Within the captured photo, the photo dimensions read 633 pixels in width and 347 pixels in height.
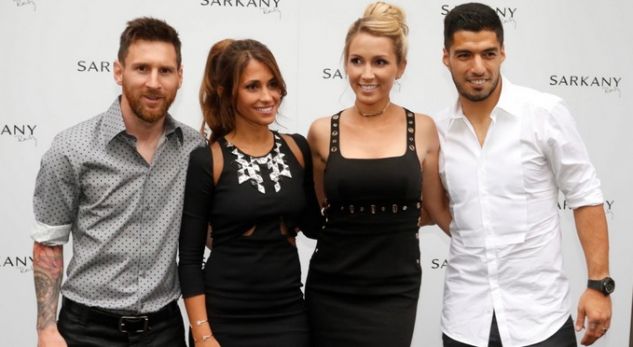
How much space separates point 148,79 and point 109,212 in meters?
0.37

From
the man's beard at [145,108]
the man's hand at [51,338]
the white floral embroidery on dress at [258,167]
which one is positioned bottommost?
the man's hand at [51,338]

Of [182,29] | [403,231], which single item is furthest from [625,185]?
[182,29]

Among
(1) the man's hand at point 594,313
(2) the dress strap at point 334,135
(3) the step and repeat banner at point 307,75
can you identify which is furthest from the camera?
(3) the step and repeat banner at point 307,75

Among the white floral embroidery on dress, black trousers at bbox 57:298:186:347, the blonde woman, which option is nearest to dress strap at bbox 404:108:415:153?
the blonde woman

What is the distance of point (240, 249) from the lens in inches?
69.4

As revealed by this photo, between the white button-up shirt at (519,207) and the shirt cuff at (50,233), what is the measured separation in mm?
1111

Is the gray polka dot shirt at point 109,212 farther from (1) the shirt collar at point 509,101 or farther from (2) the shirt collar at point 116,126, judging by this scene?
(1) the shirt collar at point 509,101

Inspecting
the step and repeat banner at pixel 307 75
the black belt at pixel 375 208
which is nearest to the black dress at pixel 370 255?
the black belt at pixel 375 208

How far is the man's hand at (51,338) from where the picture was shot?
1.73 meters

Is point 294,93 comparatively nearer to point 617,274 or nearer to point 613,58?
point 613,58

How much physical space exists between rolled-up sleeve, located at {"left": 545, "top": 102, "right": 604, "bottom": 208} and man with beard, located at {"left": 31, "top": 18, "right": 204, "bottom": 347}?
106 cm

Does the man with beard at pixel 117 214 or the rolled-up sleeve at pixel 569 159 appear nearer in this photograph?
the man with beard at pixel 117 214

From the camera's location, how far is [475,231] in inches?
75.2

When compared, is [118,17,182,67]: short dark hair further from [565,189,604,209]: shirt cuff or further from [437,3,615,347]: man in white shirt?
[565,189,604,209]: shirt cuff
